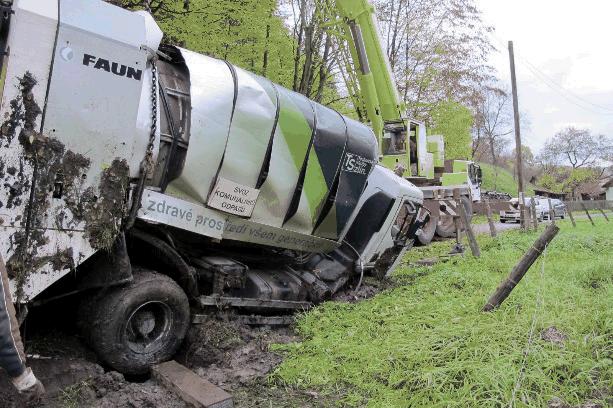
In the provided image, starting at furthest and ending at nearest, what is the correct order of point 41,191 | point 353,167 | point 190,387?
1. point 353,167
2. point 190,387
3. point 41,191

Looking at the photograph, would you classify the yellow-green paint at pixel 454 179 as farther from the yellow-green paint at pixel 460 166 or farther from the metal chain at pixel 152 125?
the metal chain at pixel 152 125

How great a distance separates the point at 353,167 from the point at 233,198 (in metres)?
1.82

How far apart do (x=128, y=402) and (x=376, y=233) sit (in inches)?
161

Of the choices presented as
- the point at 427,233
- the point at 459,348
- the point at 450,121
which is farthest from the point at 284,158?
the point at 450,121

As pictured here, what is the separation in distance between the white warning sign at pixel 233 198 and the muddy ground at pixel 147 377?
1.04 meters

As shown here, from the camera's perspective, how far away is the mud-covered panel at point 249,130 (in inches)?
172

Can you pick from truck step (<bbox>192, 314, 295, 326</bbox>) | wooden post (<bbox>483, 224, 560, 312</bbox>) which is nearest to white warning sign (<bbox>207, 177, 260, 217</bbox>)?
truck step (<bbox>192, 314, 295, 326</bbox>)

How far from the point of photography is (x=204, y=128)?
4160 mm

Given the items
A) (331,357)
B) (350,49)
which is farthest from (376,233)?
(350,49)

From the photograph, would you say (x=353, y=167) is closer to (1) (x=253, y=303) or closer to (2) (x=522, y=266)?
(1) (x=253, y=303)

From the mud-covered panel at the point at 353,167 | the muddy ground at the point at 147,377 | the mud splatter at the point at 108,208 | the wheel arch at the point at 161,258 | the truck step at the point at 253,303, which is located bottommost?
the muddy ground at the point at 147,377

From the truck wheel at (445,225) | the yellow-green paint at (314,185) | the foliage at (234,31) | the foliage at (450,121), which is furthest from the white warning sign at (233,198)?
the foliage at (450,121)

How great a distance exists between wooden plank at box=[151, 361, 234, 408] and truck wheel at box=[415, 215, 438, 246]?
10591mm

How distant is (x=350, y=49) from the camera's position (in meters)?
11.9
